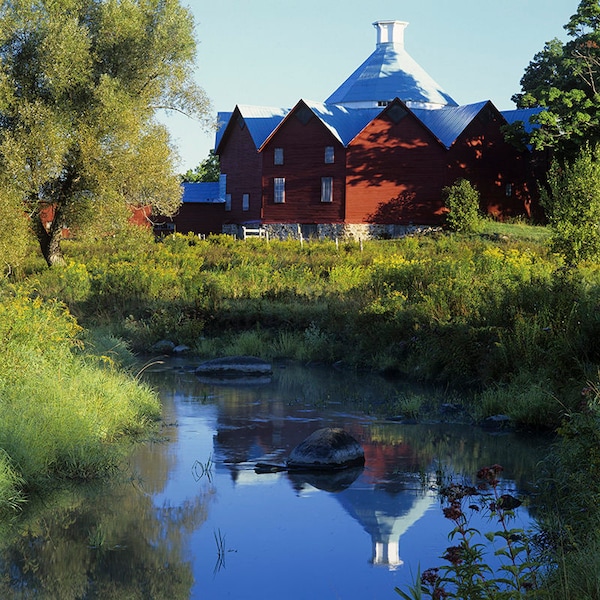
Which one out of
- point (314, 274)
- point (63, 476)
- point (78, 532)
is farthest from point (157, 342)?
point (78, 532)

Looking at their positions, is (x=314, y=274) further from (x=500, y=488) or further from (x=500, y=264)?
(x=500, y=488)

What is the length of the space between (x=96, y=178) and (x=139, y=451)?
22740 millimetres

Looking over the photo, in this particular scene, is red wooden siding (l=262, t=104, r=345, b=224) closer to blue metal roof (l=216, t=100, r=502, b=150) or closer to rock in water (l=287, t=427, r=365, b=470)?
blue metal roof (l=216, t=100, r=502, b=150)

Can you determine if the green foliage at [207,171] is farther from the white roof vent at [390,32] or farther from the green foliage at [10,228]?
the green foliage at [10,228]

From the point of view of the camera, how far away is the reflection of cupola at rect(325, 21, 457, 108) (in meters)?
59.7

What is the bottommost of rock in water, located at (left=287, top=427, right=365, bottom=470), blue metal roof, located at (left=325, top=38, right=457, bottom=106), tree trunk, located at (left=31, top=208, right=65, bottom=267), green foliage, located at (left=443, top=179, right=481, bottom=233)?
rock in water, located at (left=287, top=427, right=365, bottom=470)

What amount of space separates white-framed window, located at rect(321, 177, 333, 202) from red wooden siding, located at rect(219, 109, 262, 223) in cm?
461

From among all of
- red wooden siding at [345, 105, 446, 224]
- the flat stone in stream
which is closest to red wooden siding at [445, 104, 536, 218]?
red wooden siding at [345, 105, 446, 224]

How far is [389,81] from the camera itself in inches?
2381

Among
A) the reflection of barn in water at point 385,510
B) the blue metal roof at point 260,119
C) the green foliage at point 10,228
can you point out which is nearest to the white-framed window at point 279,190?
the blue metal roof at point 260,119

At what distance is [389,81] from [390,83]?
0.22 metres

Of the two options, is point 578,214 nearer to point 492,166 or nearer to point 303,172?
point 492,166

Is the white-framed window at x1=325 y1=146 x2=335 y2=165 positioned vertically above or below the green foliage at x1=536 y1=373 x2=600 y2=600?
above

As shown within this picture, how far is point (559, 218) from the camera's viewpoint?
26.4 meters
